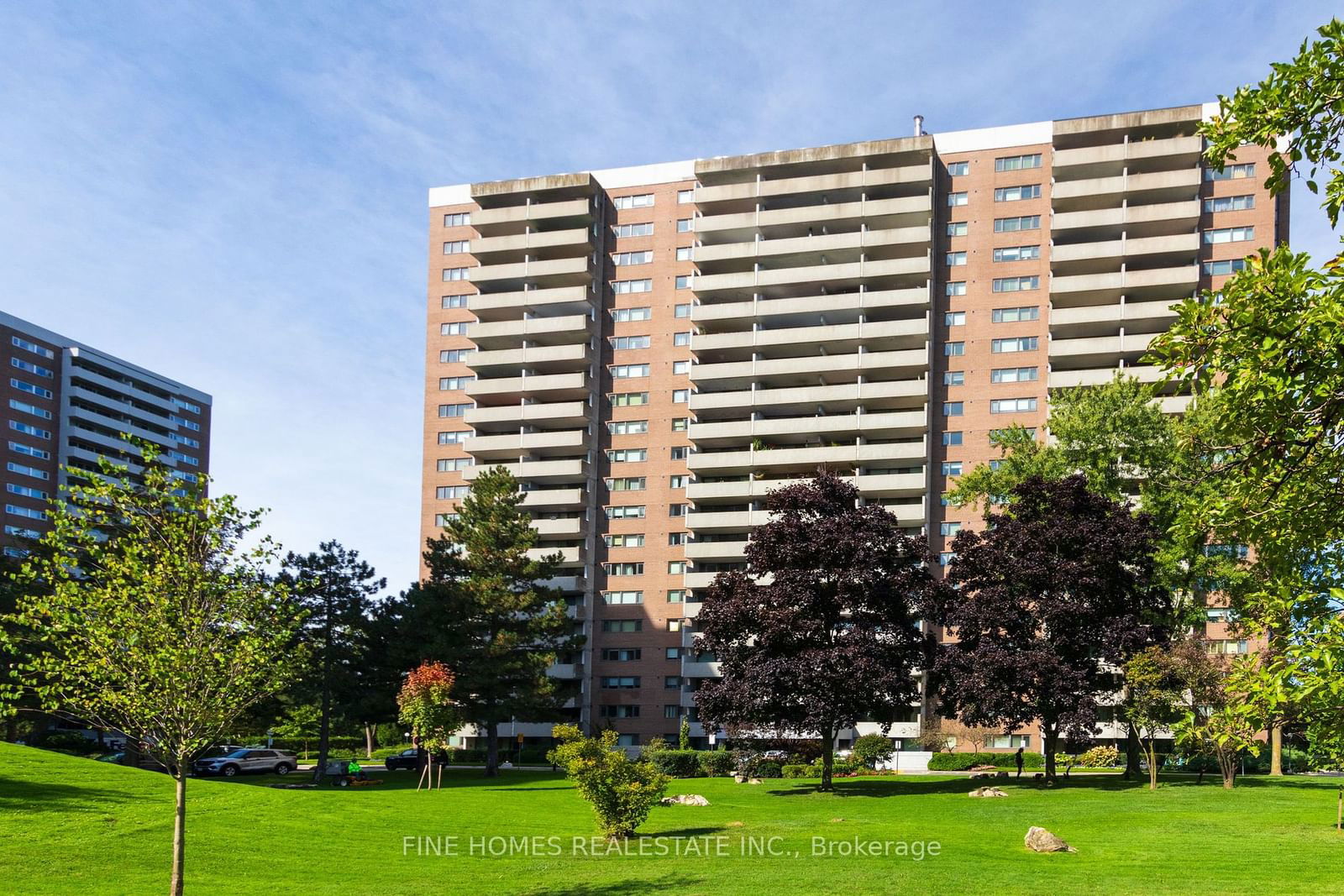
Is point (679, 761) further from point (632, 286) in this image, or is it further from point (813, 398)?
point (632, 286)

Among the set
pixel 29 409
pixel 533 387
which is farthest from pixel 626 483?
pixel 29 409

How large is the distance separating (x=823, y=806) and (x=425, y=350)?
74.4 m

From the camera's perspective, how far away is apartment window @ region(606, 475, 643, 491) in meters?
102

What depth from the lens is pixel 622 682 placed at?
99.8 metres

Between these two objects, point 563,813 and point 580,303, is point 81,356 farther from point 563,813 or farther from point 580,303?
point 563,813

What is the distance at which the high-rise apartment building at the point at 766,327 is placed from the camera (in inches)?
3674

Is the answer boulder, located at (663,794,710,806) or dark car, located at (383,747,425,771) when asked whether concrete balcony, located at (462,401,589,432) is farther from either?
boulder, located at (663,794,710,806)

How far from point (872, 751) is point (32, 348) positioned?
137 m

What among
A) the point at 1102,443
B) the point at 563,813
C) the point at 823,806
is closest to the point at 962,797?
the point at 823,806

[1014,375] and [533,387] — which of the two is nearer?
[1014,375]

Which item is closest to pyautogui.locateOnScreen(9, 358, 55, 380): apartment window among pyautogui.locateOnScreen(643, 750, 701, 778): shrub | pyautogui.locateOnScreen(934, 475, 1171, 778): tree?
pyautogui.locateOnScreen(643, 750, 701, 778): shrub

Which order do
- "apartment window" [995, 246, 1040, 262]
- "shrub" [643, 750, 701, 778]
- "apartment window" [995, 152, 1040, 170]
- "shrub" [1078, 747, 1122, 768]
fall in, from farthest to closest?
"apartment window" [995, 152, 1040, 170]
"apartment window" [995, 246, 1040, 262]
"shrub" [1078, 747, 1122, 768]
"shrub" [643, 750, 701, 778]

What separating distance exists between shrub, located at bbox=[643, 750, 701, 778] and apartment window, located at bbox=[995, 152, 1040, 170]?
195ft

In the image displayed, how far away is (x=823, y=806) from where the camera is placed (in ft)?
151
